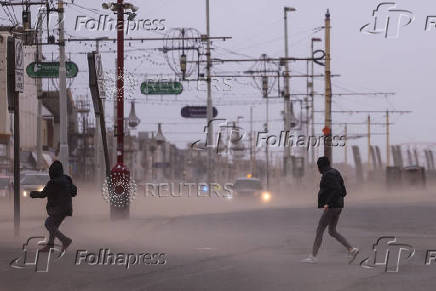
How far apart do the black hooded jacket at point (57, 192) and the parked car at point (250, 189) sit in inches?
1340

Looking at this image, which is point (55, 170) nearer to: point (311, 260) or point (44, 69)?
point (311, 260)

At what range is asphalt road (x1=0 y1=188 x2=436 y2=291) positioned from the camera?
515 inches

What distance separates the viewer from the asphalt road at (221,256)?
42.9 ft

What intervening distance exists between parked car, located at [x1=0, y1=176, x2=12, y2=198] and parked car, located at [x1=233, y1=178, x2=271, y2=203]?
478 inches

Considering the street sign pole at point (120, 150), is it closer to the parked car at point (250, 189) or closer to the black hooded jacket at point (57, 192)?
the black hooded jacket at point (57, 192)

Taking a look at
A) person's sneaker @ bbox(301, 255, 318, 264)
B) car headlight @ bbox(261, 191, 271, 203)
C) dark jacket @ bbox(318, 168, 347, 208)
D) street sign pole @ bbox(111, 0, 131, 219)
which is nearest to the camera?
dark jacket @ bbox(318, 168, 347, 208)

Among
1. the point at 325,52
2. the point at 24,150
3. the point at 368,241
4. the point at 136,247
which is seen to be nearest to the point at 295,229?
the point at 368,241

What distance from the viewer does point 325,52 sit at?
46719mm

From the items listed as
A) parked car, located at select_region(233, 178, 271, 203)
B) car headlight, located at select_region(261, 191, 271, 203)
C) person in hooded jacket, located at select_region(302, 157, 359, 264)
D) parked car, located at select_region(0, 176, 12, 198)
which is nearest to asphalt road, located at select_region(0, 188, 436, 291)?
person in hooded jacket, located at select_region(302, 157, 359, 264)

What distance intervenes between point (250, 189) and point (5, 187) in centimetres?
1315

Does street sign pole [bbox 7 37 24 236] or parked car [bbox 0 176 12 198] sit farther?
parked car [bbox 0 176 12 198]

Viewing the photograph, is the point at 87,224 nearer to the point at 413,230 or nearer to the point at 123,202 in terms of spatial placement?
the point at 123,202

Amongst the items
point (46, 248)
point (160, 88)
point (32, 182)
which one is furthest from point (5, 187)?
point (46, 248)

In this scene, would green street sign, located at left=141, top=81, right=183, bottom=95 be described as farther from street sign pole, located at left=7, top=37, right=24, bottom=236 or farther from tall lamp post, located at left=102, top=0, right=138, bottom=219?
street sign pole, located at left=7, top=37, right=24, bottom=236
